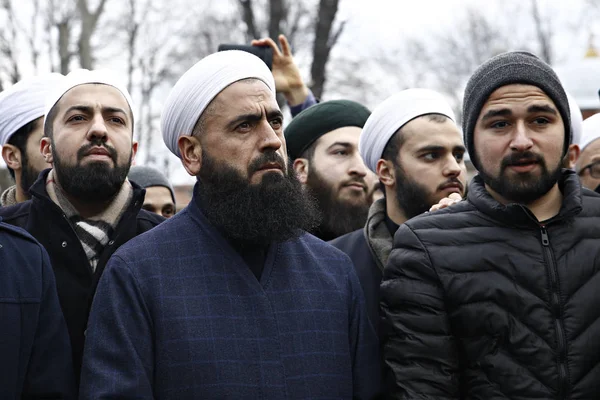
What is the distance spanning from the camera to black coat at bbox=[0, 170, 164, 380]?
3.92 meters

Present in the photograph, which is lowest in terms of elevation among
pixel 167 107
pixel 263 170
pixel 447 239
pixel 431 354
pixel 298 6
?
pixel 431 354

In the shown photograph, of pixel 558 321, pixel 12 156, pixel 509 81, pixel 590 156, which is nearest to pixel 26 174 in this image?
pixel 12 156

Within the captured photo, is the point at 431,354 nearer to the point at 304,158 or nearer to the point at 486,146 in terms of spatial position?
the point at 486,146

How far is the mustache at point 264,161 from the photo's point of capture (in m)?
3.72

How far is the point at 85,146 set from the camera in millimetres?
4387

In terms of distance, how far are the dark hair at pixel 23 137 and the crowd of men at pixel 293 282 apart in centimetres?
115

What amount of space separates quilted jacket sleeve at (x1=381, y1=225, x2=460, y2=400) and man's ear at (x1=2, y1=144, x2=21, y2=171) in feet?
8.43

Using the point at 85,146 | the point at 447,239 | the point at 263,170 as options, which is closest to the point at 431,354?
the point at 447,239

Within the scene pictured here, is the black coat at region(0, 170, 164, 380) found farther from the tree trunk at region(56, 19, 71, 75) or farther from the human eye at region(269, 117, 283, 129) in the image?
the tree trunk at region(56, 19, 71, 75)

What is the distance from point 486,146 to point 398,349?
2.85ft

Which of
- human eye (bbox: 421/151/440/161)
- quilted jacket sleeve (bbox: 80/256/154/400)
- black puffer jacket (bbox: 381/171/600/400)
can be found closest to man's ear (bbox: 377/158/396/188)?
human eye (bbox: 421/151/440/161)

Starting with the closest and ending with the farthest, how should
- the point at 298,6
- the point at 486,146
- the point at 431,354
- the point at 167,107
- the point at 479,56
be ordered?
1. the point at 431,354
2. the point at 486,146
3. the point at 167,107
4. the point at 298,6
5. the point at 479,56

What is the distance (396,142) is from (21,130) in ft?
6.84

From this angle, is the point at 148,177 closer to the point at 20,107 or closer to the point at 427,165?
the point at 20,107
